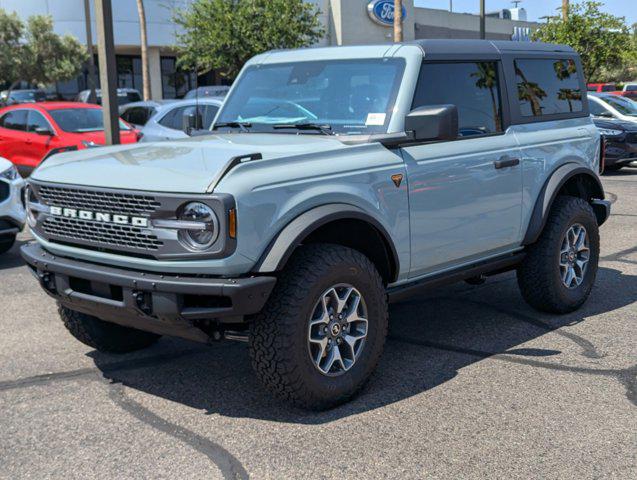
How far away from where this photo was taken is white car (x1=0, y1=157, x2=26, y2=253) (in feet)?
26.1

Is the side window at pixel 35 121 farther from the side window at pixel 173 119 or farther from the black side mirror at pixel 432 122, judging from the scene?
the black side mirror at pixel 432 122

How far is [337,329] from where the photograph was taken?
418cm

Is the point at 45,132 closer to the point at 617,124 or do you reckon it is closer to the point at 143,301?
the point at 143,301

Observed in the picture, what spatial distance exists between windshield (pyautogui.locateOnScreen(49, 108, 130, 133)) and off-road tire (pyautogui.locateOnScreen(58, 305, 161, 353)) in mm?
9348

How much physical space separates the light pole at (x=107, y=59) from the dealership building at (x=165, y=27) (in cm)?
2654

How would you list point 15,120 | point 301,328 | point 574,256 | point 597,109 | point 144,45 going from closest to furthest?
point 301,328, point 574,256, point 15,120, point 597,109, point 144,45

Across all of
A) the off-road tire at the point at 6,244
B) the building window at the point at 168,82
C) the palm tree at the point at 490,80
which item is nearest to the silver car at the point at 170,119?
the off-road tire at the point at 6,244

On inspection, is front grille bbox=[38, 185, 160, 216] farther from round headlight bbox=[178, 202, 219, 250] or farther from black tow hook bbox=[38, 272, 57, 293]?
black tow hook bbox=[38, 272, 57, 293]

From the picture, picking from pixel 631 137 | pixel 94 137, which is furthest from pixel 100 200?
pixel 631 137

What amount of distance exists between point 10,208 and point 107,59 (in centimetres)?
314

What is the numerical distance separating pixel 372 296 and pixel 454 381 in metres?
0.76

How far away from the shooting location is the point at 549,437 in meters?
3.82

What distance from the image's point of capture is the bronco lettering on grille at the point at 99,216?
12.8 feet

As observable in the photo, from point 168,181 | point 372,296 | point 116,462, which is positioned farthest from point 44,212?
point 372,296
